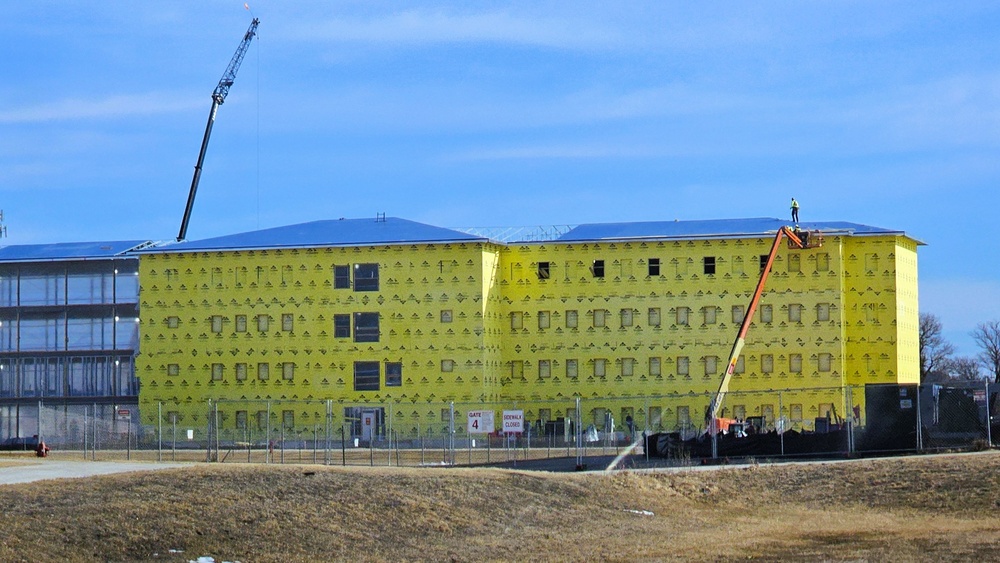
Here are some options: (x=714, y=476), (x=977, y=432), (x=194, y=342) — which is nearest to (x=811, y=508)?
(x=714, y=476)

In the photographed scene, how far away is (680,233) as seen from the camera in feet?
305

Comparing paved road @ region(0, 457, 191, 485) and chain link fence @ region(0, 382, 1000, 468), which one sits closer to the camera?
paved road @ region(0, 457, 191, 485)

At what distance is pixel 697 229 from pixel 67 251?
37.2 meters

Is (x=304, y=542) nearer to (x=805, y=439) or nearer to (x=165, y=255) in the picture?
(x=805, y=439)

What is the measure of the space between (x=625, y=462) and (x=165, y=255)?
159 ft

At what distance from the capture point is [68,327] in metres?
101

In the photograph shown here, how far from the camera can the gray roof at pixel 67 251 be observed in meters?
99.4

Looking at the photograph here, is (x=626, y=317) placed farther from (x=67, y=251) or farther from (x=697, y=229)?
(x=67, y=251)

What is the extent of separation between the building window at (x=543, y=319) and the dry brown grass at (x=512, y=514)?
4667 cm

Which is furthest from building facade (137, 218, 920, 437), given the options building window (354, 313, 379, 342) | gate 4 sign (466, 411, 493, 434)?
gate 4 sign (466, 411, 493, 434)

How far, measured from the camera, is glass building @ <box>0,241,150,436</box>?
9944 centimetres

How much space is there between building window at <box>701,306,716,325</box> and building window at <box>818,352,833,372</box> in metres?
6.12

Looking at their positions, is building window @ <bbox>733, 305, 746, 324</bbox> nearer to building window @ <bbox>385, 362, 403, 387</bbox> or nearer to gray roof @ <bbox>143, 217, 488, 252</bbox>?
gray roof @ <bbox>143, 217, 488, 252</bbox>

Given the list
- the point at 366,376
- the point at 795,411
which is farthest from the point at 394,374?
the point at 795,411
